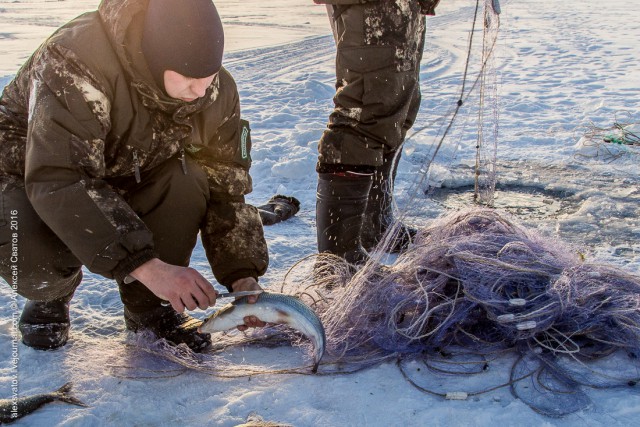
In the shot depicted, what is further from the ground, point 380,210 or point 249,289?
point 249,289

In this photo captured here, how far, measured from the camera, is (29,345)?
2.72m

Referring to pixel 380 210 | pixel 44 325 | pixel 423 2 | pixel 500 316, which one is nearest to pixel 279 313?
pixel 500 316

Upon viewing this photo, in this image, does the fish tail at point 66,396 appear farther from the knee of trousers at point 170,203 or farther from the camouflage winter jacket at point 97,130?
the knee of trousers at point 170,203

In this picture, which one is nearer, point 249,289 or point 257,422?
point 257,422

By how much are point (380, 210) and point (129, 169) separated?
149cm

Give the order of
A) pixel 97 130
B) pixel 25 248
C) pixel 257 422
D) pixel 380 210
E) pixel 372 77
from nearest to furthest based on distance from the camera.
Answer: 1. pixel 257 422
2. pixel 97 130
3. pixel 25 248
4. pixel 372 77
5. pixel 380 210

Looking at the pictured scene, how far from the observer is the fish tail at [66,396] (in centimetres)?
235

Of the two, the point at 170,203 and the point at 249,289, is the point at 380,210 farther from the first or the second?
the point at 170,203

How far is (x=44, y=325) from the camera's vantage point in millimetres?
2727

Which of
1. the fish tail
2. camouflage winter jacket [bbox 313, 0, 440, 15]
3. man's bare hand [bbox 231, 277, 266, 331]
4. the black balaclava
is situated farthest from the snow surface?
the black balaclava

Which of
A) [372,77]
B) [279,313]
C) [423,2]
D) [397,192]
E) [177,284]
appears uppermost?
[423,2]

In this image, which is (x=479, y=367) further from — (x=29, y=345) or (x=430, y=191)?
(x=430, y=191)

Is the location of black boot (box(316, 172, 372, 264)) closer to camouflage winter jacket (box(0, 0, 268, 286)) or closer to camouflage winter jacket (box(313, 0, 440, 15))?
camouflage winter jacket (box(0, 0, 268, 286))

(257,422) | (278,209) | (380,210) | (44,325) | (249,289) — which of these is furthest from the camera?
(278,209)
